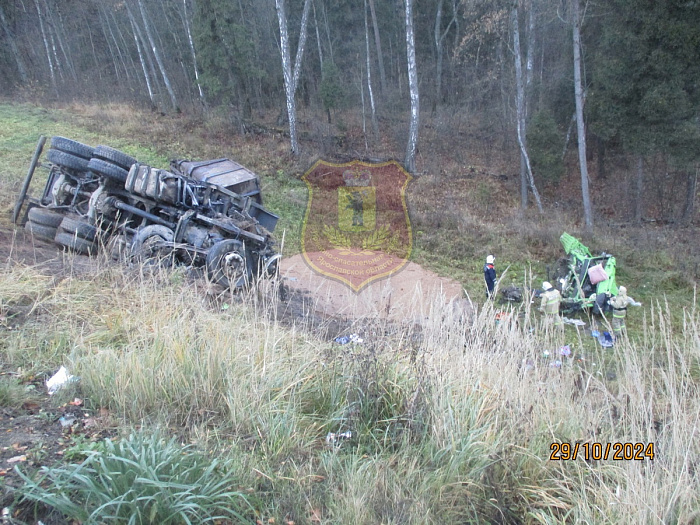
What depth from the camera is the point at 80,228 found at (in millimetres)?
7285

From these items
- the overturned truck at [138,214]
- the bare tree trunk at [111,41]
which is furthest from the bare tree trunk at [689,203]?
the bare tree trunk at [111,41]

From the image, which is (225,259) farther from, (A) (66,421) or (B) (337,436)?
(B) (337,436)

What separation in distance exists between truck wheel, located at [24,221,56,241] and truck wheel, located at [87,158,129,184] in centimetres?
136

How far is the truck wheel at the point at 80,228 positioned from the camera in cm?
729

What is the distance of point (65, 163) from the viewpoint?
7531 millimetres

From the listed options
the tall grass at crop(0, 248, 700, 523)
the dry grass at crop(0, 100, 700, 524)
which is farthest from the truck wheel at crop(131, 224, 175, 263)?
the tall grass at crop(0, 248, 700, 523)

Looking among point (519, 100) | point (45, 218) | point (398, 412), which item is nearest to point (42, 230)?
point (45, 218)

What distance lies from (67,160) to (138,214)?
4.46 feet

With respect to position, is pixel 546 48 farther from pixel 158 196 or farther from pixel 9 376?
pixel 9 376

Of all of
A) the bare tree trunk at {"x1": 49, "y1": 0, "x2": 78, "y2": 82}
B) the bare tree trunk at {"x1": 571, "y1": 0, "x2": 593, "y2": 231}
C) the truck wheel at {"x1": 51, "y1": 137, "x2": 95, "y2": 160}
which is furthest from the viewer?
the bare tree trunk at {"x1": 49, "y1": 0, "x2": 78, "y2": 82}

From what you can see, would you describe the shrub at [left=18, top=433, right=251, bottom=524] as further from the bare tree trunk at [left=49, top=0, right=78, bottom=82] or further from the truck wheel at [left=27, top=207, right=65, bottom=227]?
the bare tree trunk at [left=49, top=0, right=78, bottom=82]

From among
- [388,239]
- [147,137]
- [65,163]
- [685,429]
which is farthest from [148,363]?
[147,137]

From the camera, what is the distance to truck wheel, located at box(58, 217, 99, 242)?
729cm

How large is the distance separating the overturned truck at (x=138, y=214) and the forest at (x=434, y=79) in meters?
11.8
